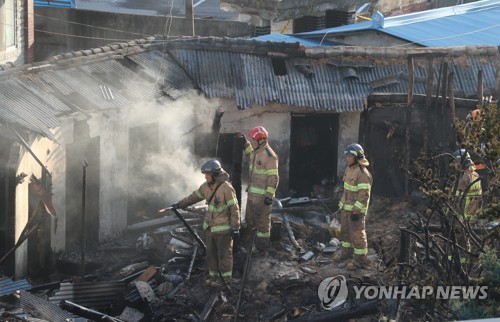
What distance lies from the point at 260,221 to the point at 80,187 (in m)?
3.16

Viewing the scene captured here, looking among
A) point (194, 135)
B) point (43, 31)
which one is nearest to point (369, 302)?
point (194, 135)

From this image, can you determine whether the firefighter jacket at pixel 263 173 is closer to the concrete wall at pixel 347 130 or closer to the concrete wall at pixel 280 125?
the concrete wall at pixel 280 125

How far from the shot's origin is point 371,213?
1869cm

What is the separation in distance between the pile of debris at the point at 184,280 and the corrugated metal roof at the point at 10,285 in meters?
0.01

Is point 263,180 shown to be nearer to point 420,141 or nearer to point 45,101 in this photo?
point 45,101

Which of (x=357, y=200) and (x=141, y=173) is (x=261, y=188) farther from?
(x=141, y=173)

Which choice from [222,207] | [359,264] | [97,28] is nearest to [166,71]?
[222,207]

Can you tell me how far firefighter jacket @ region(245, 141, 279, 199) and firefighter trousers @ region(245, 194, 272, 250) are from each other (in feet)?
0.45

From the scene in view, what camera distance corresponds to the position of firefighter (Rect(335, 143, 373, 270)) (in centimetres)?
1514

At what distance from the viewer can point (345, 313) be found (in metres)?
12.8

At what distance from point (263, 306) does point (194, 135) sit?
5722 mm

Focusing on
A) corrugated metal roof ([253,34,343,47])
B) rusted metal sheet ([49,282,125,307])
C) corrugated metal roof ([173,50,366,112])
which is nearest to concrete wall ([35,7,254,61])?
corrugated metal roof ([253,34,343,47])

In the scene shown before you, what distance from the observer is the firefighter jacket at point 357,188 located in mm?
15117

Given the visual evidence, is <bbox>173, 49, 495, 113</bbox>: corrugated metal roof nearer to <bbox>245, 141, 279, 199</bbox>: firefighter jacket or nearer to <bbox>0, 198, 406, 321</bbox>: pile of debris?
<bbox>0, 198, 406, 321</bbox>: pile of debris
